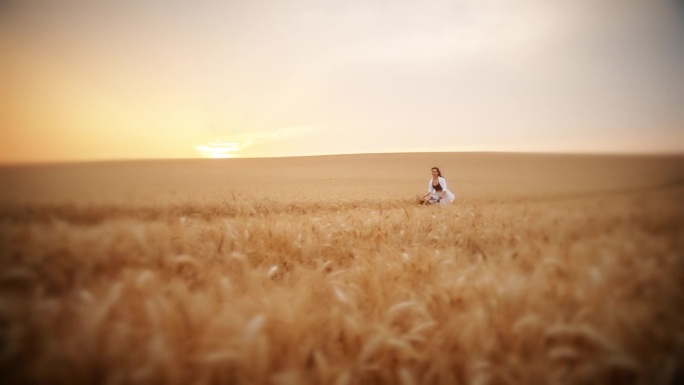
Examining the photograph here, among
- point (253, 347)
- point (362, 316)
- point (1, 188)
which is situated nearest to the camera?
point (253, 347)

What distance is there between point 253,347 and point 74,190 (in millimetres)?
3958

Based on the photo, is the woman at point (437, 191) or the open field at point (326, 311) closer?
the open field at point (326, 311)

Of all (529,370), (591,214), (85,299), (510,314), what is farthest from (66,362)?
(591,214)

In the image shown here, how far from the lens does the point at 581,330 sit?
122 centimetres

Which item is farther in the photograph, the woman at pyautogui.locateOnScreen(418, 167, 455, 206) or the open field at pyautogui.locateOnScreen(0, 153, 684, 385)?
the woman at pyautogui.locateOnScreen(418, 167, 455, 206)

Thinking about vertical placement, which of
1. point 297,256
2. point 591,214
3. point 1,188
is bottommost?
point 297,256

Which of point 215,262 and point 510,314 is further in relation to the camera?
point 215,262

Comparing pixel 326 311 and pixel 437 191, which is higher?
pixel 437 191

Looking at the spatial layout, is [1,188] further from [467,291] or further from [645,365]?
[645,365]

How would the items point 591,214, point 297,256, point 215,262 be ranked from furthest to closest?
1. point 591,214
2. point 297,256
3. point 215,262

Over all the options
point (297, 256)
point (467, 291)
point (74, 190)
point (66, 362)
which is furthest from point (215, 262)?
Answer: point (74, 190)

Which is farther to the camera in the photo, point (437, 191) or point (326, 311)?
point (437, 191)

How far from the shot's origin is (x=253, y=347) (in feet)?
3.80

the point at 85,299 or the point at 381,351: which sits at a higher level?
the point at 85,299
